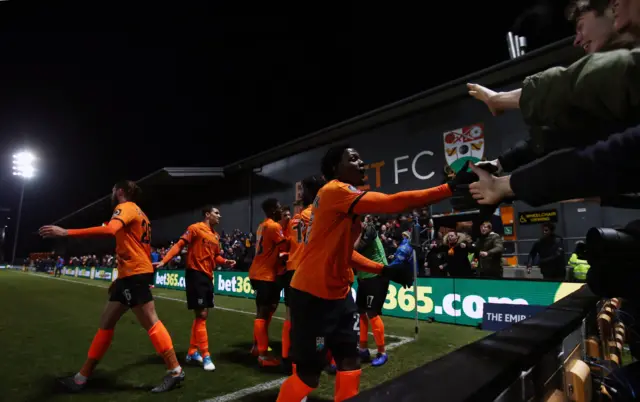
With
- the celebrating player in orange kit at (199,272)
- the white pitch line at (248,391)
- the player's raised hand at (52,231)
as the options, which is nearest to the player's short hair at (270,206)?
the celebrating player in orange kit at (199,272)

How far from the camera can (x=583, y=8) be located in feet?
4.81

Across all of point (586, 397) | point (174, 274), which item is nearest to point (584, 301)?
point (586, 397)

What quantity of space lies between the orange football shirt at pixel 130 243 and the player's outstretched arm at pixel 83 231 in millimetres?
136

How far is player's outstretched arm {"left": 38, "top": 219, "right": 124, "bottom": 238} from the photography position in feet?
11.8

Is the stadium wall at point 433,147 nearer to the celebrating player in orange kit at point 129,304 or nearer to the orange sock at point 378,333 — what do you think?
the orange sock at point 378,333

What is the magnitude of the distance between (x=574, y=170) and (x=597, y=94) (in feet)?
0.76

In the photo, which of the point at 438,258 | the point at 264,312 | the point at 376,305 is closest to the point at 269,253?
the point at 264,312

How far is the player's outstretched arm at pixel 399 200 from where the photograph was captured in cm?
212

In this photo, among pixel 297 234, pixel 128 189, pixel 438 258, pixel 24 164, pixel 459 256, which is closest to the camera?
pixel 128 189

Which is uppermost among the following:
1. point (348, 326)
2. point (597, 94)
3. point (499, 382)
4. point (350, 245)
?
point (597, 94)

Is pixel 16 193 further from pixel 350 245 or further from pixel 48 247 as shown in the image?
pixel 350 245

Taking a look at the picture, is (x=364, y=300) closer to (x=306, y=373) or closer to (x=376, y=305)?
(x=376, y=305)

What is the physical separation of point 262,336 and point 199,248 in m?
1.64

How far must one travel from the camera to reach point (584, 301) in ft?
8.97
